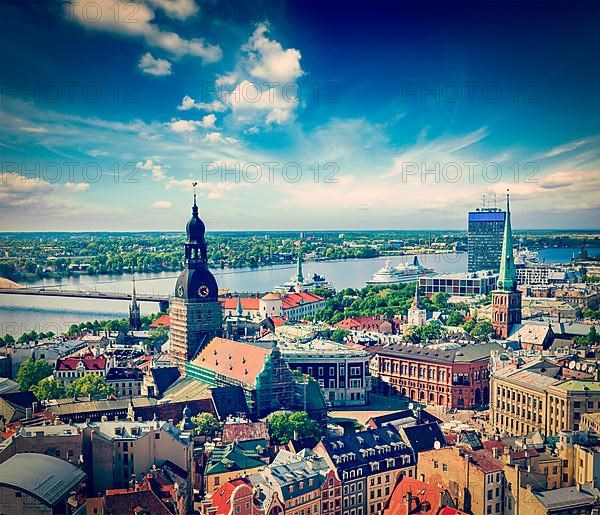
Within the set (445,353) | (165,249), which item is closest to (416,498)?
(445,353)

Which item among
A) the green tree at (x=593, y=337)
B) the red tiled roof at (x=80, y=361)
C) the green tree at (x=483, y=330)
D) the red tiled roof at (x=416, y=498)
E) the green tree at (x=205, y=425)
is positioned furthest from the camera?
the green tree at (x=483, y=330)

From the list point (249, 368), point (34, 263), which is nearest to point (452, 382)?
point (249, 368)

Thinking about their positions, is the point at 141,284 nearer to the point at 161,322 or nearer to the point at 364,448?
the point at 161,322

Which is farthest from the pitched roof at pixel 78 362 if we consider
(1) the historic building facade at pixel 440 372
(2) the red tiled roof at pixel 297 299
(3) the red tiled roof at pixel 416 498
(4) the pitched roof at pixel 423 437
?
Result: (2) the red tiled roof at pixel 297 299

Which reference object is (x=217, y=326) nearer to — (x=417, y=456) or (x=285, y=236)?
(x=417, y=456)

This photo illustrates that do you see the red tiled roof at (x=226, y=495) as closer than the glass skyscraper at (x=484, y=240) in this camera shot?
Yes

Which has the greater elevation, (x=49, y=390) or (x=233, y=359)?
(x=233, y=359)

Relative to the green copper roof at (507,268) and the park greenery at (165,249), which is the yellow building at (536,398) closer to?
the green copper roof at (507,268)
